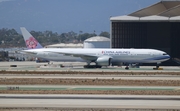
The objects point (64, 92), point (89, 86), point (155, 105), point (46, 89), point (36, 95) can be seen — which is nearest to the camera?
point (155, 105)

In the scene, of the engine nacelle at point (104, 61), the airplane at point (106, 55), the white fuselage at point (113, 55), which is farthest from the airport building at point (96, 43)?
the engine nacelle at point (104, 61)

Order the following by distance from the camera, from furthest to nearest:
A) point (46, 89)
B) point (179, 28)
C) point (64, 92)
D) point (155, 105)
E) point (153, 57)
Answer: point (179, 28)
point (153, 57)
point (46, 89)
point (64, 92)
point (155, 105)

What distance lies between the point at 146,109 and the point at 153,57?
146 ft

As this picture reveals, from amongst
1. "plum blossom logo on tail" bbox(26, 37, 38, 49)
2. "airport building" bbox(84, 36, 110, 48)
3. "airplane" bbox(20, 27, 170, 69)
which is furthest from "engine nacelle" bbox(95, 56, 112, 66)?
"airport building" bbox(84, 36, 110, 48)

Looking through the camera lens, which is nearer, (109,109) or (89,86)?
(109,109)

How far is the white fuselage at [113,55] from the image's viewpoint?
226 feet

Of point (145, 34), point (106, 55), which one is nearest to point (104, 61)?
point (106, 55)

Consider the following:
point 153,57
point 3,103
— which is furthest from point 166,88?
point 153,57

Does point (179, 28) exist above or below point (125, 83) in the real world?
above

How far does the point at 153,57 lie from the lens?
68812mm

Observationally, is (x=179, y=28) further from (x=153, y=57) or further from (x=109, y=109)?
(x=109, y=109)

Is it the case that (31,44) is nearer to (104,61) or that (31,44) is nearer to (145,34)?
(104,61)

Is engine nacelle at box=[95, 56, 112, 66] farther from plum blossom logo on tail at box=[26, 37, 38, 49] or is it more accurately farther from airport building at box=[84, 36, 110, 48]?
airport building at box=[84, 36, 110, 48]

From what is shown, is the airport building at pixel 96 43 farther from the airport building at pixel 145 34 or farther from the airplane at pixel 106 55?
the airplane at pixel 106 55
